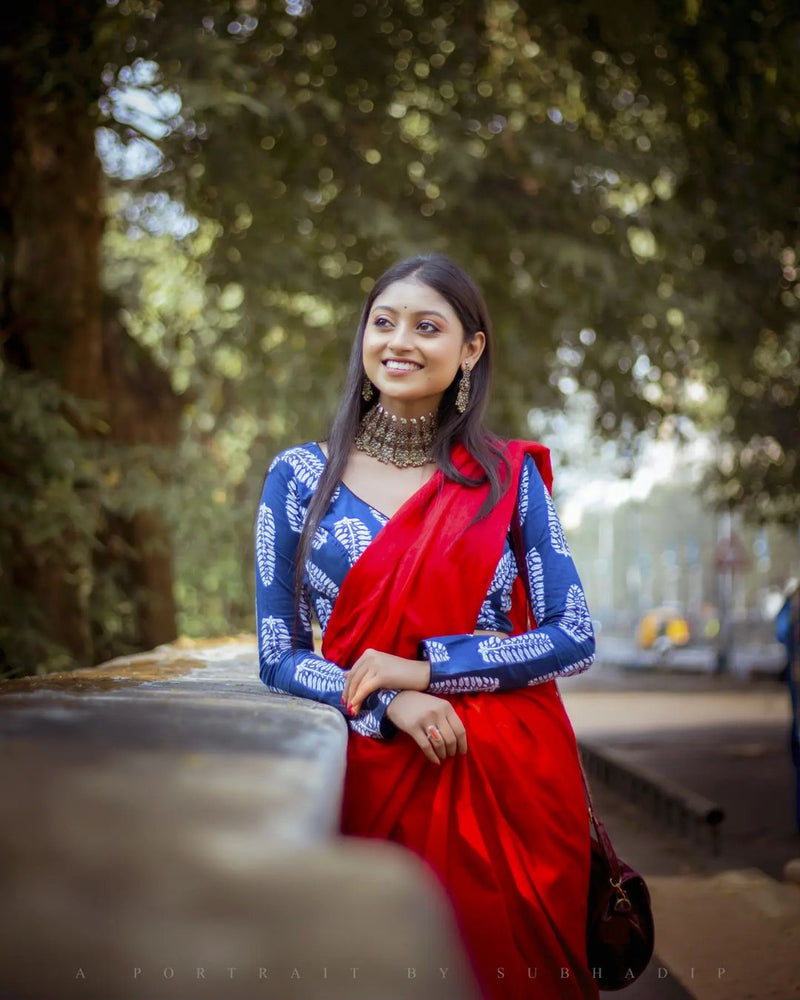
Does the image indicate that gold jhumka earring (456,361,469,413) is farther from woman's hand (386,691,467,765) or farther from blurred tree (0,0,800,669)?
blurred tree (0,0,800,669)

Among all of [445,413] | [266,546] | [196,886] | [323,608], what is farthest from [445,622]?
[196,886]

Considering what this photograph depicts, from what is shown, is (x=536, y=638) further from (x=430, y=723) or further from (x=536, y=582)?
(x=430, y=723)

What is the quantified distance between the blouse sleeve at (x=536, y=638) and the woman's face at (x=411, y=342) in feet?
0.88

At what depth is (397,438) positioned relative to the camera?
2.66 metres

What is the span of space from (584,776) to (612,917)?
27cm

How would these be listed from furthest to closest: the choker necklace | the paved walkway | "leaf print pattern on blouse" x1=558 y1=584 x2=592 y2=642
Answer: the paved walkway
the choker necklace
"leaf print pattern on blouse" x1=558 y1=584 x2=592 y2=642

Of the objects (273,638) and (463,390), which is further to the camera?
(463,390)

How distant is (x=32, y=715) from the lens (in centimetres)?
166

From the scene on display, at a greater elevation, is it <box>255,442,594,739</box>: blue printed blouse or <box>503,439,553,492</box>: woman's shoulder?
<box>503,439,553,492</box>: woman's shoulder

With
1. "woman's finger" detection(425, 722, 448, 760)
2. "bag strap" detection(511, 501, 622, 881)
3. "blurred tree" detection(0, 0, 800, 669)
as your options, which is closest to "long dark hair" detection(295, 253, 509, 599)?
"bag strap" detection(511, 501, 622, 881)

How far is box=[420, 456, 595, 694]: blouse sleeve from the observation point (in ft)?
7.49

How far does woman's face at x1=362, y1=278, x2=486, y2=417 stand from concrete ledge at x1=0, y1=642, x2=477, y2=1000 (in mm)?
1217

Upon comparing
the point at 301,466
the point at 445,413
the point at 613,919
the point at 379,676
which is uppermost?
the point at 445,413

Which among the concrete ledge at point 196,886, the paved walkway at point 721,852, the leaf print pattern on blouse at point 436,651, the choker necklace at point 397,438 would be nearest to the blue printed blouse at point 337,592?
the leaf print pattern on blouse at point 436,651
